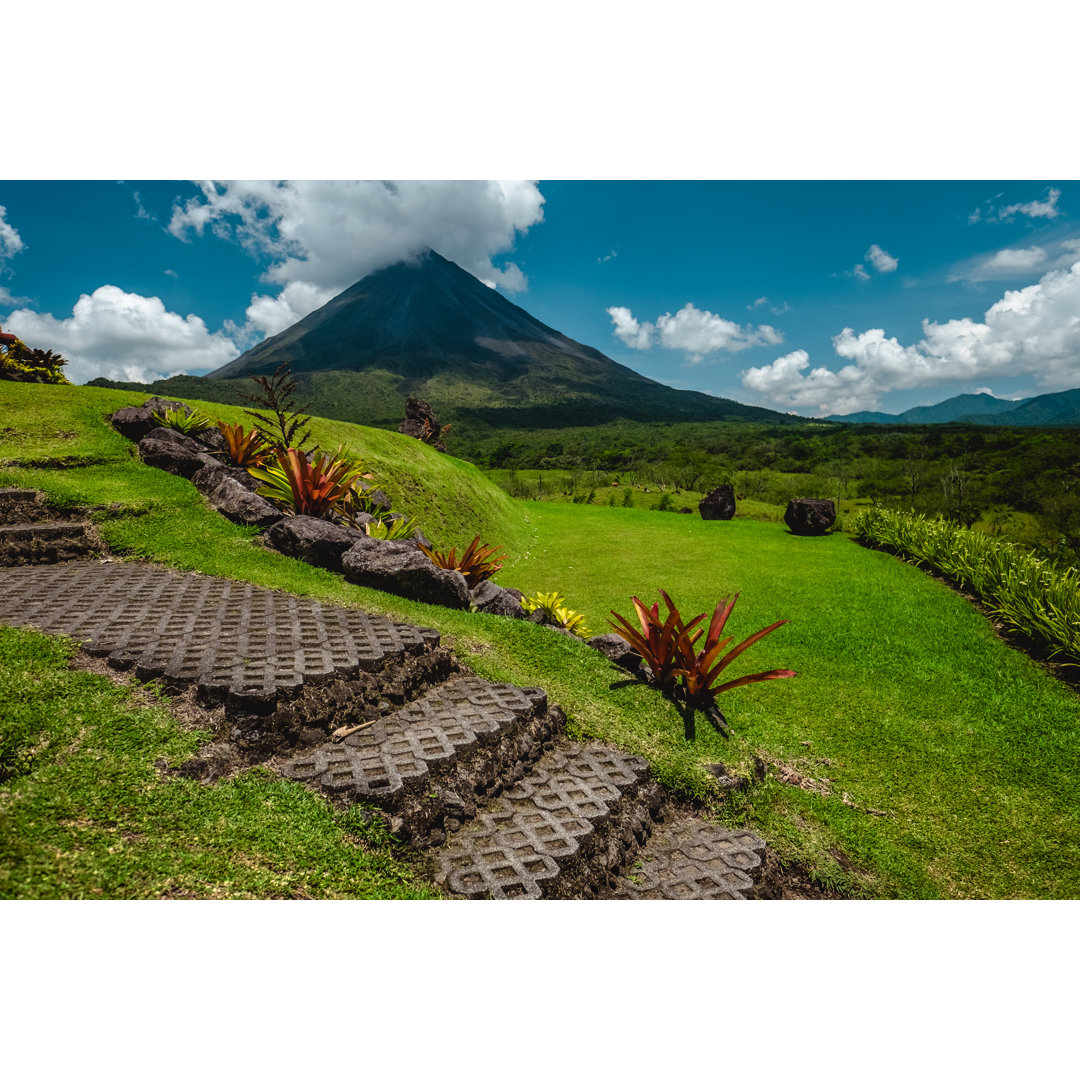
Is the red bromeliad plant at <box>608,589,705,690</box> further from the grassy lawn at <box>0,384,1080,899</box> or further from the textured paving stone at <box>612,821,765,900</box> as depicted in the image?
the textured paving stone at <box>612,821,765,900</box>

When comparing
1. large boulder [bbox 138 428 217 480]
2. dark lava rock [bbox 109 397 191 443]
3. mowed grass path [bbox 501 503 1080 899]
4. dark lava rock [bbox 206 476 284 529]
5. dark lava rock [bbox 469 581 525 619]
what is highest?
dark lava rock [bbox 109 397 191 443]

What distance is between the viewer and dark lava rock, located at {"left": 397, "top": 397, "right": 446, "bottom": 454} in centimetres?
1543

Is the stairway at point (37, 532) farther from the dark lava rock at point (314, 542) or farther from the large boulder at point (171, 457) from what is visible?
the dark lava rock at point (314, 542)

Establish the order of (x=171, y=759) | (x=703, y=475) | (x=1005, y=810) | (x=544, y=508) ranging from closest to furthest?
(x=171, y=759) < (x=1005, y=810) < (x=544, y=508) < (x=703, y=475)

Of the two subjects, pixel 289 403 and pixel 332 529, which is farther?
pixel 289 403

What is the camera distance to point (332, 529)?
5758 mm

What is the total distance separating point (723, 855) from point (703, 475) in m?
31.1

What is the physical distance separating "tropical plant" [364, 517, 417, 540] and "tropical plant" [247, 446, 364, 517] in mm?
543

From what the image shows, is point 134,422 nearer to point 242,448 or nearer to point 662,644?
point 242,448

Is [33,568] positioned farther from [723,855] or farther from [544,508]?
[544,508]

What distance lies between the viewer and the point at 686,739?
142 inches

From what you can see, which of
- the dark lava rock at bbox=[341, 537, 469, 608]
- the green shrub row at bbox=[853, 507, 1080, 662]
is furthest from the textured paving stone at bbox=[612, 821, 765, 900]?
the green shrub row at bbox=[853, 507, 1080, 662]

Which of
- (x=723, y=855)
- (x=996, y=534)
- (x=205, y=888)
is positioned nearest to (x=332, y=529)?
(x=205, y=888)

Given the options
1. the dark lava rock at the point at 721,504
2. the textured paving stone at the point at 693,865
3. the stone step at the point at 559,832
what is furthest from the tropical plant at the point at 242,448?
the dark lava rock at the point at 721,504
